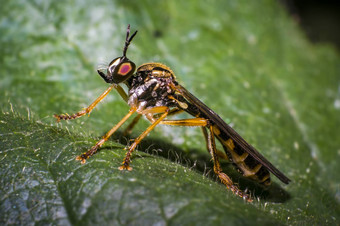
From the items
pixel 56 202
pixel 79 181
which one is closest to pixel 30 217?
pixel 56 202

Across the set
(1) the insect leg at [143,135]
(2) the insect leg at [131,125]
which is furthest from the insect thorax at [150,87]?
(2) the insect leg at [131,125]

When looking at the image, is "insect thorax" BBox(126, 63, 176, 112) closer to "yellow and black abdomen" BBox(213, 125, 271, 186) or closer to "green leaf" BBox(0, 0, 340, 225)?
"green leaf" BBox(0, 0, 340, 225)

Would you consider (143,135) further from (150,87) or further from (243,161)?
(243,161)

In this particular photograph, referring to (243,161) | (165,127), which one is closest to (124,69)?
(165,127)

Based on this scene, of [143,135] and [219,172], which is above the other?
[219,172]

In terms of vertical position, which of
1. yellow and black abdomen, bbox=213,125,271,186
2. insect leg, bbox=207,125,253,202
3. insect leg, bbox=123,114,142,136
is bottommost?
insect leg, bbox=123,114,142,136

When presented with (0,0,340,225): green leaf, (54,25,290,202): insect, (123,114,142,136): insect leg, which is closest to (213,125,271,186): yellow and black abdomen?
(54,25,290,202): insect
